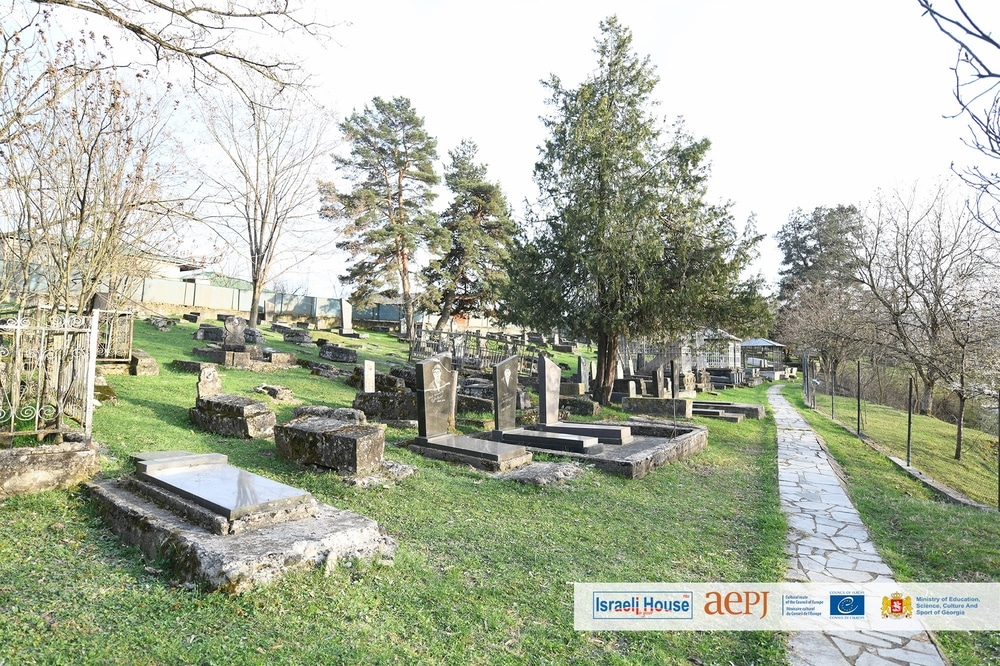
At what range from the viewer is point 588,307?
16391mm

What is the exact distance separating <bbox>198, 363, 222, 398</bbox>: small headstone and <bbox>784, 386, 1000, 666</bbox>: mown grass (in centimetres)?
944

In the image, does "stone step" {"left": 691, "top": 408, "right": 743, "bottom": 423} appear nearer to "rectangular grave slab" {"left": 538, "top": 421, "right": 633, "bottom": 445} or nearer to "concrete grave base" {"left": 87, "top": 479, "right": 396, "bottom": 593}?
"rectangular grave slab" {"left": 538, "top": 421, "right": 633, "bottom": 445}

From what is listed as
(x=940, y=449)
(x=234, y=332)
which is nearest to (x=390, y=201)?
(x=234, y=332)

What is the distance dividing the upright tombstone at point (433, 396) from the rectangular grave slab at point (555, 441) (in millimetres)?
1176

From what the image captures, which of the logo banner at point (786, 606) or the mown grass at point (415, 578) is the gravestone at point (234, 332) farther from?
the logo banner at point (786, 606)

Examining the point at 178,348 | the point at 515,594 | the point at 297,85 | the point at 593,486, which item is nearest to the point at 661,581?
the point at 515,594

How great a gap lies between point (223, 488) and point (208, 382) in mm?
5676

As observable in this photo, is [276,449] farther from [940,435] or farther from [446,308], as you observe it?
[446,308]

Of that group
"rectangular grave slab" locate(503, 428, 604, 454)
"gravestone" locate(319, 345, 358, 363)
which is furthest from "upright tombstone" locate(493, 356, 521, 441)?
"gravestone" locate(319, 345, 358, 363)

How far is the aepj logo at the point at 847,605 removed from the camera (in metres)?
4.31

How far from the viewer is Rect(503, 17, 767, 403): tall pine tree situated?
15.8m

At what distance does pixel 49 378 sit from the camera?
631cm

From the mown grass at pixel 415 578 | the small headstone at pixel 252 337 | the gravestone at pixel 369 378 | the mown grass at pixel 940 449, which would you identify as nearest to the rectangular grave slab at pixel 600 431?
the mown grass at pixel 415 578

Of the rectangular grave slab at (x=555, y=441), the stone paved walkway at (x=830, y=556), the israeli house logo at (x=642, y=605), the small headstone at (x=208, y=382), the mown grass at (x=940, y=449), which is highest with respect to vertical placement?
the small headstone at (x=208, y=382)
